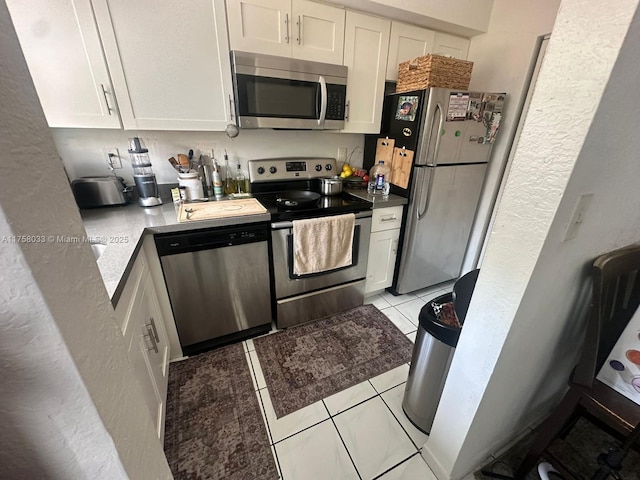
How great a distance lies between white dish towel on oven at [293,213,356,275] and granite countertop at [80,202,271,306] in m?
→ 0.26

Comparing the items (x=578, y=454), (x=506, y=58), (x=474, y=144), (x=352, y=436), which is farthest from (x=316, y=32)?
(x=578, y=454)

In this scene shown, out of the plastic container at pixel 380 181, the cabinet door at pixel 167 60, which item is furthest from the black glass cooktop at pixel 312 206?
the cabinet door at pixel 167 60

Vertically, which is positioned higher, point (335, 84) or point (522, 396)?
point (335, 84)

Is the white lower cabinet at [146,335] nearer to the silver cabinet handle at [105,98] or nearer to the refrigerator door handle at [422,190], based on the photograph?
the silver cabinet handle at [105,98]

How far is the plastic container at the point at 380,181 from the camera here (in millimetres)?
2193

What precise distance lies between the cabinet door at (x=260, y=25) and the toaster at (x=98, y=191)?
3.61ft

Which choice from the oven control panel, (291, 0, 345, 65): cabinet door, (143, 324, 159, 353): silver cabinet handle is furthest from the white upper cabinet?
(143, 324, 159, 353): silver cabinet handle

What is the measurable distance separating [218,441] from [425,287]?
200cm

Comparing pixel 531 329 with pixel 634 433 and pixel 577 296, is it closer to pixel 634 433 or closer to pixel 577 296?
pixel 577 296

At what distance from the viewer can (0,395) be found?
381 mm

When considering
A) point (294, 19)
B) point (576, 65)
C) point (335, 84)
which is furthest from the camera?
point (335, 84)

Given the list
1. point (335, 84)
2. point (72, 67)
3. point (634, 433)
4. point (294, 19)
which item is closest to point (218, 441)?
point (634, 433)

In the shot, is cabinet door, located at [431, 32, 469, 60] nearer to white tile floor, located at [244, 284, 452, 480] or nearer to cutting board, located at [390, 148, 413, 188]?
cutting board, located at [390, 148, 413, 188]

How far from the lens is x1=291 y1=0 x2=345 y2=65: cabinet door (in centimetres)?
166
